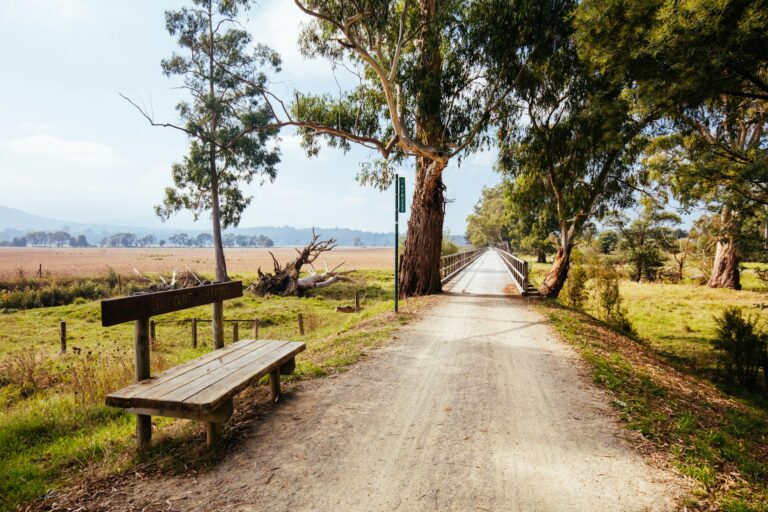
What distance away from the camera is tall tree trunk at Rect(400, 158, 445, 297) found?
14.1 meters

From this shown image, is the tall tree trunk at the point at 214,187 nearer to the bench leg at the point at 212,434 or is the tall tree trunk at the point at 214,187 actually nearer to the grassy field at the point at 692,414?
the grassy field at the point at 692,414

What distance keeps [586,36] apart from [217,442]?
11099mm

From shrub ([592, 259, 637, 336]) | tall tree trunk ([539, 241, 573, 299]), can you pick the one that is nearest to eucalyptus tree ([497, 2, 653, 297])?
tall tree trunk ([539, 241, 573, 299])

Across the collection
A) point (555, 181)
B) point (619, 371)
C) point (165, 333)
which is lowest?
point (165, 333)

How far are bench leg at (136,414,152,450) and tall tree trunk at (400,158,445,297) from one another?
1107 centimetres

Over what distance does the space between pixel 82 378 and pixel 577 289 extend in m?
14.5

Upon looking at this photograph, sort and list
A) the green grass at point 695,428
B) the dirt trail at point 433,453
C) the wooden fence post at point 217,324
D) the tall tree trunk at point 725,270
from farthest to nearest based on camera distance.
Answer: the tall tree trunk at point 725,270 → the wooden fence post at point 217,324 → the green grass at point 695,428 → the dirt trail at point 433,453

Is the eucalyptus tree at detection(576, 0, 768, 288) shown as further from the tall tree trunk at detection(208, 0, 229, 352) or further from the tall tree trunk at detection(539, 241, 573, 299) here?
the tall tree trunk at detection(208, 0, 229, 352)

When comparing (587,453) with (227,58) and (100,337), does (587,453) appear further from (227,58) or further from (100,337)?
(227,58)

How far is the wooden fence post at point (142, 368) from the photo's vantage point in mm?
3572

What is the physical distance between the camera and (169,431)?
392 centimetres

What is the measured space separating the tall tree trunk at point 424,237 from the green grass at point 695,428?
A: 722 centimetres

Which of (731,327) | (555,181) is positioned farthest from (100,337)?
(731,327)

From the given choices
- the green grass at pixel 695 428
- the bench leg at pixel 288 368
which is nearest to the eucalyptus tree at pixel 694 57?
the green grass at pixel 695 428
